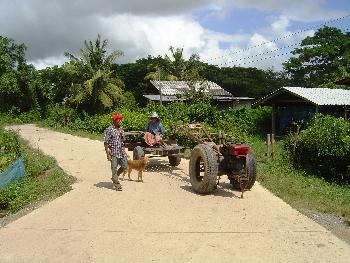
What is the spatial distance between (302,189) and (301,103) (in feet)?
61.0

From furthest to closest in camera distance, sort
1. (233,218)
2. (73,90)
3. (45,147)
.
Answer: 1. (73,90)
2. (45,147)
3. (233,218)

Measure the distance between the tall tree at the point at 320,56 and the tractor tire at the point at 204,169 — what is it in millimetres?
41084

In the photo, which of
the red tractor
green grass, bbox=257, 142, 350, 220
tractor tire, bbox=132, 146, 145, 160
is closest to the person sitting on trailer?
tractor tire, bbox=132, 146, 145, 160

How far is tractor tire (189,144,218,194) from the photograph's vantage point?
9227 millimetres

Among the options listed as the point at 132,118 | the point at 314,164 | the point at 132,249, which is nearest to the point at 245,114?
the point at 132,118

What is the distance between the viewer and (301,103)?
28.2 metres

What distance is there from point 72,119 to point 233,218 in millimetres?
27484

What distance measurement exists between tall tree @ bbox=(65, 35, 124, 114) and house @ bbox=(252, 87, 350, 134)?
11.2 m

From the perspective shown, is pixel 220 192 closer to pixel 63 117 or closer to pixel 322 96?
pixel 322 96

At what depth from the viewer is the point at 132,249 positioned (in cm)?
622

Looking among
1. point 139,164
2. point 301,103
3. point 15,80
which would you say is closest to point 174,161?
point 139,164

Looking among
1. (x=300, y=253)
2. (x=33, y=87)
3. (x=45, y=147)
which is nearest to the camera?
(x=300, y=253)

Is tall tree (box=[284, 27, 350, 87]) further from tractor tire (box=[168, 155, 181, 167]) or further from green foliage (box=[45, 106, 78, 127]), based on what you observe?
tractor tire (box=[168, 155, 181, 167])

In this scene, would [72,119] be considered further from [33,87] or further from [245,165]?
[245,165]
